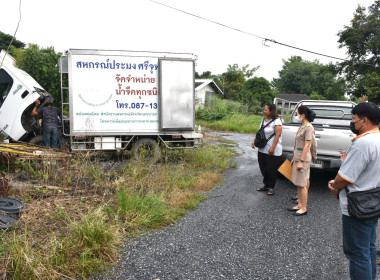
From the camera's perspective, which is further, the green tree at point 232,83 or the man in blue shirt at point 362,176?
the green tree at point 232,83

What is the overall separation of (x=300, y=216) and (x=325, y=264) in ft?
5.04

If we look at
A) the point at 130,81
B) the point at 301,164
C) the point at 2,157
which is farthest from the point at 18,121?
the point at 301,164

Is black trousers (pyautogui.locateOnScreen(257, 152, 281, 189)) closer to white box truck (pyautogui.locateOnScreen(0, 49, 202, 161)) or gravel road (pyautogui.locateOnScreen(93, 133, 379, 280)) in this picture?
gravel road (pyautogui.locateOnScreen(93, 133, 379, 280))

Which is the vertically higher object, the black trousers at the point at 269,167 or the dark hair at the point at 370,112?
the dark hair at the point at 370,112

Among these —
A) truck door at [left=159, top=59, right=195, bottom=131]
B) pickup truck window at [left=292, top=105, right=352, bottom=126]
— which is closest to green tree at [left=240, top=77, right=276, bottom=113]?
truck door at [left=159, top=59, right=195, bottom=131]

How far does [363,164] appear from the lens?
250 centimetres

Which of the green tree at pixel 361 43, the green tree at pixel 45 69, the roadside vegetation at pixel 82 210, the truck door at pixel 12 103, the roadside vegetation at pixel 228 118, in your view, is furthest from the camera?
the green tree at pixel 361 43

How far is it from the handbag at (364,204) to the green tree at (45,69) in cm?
1257

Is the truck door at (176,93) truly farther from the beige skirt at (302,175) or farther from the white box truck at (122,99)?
the beige skirt at (302,175)

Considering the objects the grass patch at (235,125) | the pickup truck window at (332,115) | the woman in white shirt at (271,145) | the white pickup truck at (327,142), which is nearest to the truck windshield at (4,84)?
the woman in white shirt at (271,145)

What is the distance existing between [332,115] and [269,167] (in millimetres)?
2934

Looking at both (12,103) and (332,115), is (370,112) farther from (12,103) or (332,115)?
(12,103)

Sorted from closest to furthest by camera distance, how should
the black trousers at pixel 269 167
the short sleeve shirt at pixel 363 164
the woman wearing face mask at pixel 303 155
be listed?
the short sleeve shirt at pixel 363 164
the woman wearing face mask at pixel 303 155
the black trousers at pixel 269 167

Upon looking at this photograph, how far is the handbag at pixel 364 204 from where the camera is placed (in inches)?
98.3
